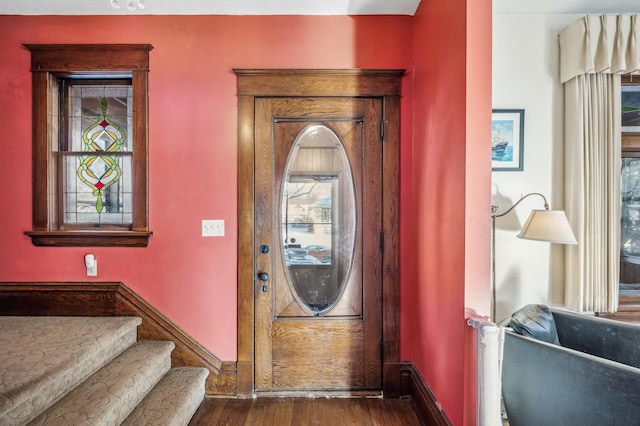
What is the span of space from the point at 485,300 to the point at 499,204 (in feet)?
3.51

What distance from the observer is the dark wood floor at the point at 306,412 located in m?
2.03

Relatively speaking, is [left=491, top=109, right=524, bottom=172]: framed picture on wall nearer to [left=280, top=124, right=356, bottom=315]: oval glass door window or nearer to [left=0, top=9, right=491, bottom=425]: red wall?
[left=0, top=9, right=491, bottom=425]: red wall

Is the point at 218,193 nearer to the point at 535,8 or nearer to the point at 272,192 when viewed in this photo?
the point at 272,192

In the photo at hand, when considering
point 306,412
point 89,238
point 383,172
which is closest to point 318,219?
point 383,172

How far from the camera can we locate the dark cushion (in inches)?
67.2

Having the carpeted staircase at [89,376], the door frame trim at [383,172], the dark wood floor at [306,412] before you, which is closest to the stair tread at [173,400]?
the carpeted staircase at [89,376]

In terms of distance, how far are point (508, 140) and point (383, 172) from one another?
100 cm

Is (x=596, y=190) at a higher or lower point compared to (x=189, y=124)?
lower

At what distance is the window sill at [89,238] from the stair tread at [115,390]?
0.75m

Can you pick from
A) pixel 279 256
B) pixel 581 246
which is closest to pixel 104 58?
pixel 279 256

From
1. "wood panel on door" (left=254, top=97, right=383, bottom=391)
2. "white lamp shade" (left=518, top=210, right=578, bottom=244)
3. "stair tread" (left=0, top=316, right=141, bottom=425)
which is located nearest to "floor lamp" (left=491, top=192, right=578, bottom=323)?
"white lamp shade" (left=518, top=210, right=578, bottom=244)

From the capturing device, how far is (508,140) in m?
2.38

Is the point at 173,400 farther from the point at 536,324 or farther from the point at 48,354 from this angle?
the point at 536,324

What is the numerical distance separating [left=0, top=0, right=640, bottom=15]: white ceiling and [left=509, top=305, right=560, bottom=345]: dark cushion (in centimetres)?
214
